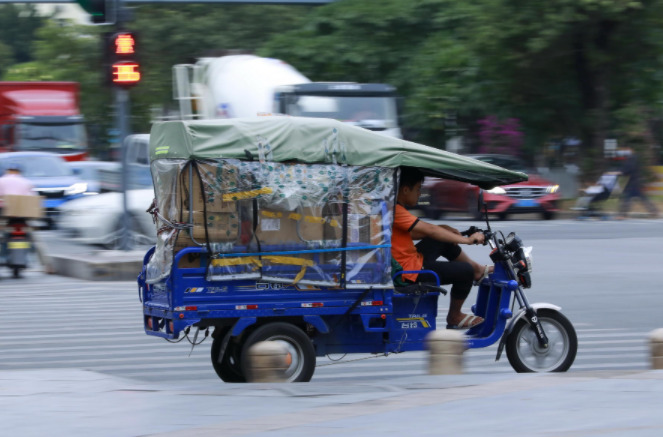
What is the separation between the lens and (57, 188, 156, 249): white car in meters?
19.2

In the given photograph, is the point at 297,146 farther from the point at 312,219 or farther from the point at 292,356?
the point at 292,356

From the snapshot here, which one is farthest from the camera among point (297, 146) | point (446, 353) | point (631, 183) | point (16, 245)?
point (631, 183)

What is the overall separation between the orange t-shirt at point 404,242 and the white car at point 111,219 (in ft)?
34.9

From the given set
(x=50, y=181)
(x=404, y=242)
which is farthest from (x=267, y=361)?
(x=50, y=181)

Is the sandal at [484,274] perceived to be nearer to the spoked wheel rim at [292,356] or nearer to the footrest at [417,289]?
the footrest at [417,289]

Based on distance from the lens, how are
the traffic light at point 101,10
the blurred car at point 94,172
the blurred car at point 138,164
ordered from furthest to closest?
1. the blurred car at point 94,172
2. the blurred car at point 138,164
3. the traffic light at point 101,10

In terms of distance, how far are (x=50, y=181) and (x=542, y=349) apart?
20.2 metres

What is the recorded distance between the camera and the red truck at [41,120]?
3216 cm

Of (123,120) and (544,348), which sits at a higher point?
(123,120)

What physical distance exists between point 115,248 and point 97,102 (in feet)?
102

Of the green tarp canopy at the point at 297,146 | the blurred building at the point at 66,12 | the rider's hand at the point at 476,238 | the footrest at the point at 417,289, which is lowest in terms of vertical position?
the footrest at the point at 417,289

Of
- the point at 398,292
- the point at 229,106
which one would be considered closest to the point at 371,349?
the point at 398,292

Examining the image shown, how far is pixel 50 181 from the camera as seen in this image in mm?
27234

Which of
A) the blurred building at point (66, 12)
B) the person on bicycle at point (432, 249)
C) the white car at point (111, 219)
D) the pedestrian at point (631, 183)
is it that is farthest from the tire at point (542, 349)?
the pedestrian at point (631, 183)
